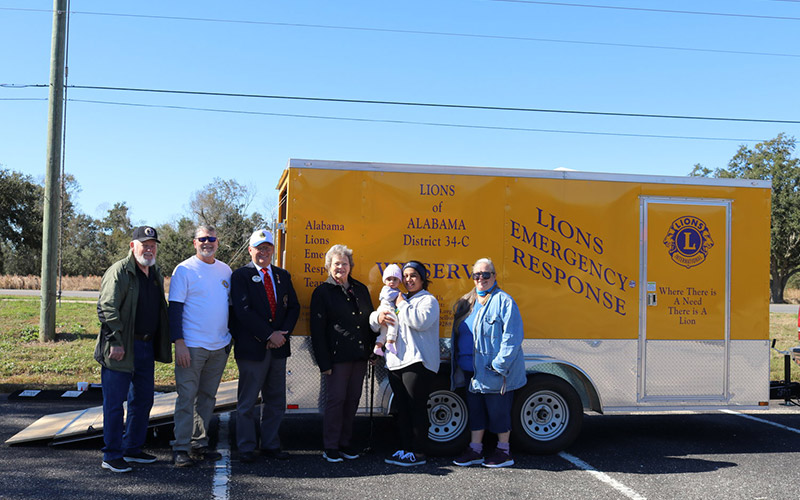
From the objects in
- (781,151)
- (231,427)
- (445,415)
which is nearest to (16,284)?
(231,427)

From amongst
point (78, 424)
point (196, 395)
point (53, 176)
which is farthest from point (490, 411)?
point (53, 176)

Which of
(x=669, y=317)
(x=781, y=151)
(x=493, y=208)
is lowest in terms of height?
(x=669, y=317)

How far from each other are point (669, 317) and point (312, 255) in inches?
133

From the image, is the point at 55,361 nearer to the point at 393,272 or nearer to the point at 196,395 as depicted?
the point at 196,395

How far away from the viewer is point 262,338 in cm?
500

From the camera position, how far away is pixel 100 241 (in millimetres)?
55250

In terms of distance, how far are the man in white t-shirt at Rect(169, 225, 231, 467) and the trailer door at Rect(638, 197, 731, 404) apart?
3818 millimetres

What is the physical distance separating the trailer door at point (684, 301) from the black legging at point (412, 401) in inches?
82.0

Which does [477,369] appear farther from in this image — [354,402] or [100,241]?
[100,241]

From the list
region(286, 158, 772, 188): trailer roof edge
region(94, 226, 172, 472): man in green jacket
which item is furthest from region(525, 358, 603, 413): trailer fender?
region(94, 226, 172, 472): man in green jacket

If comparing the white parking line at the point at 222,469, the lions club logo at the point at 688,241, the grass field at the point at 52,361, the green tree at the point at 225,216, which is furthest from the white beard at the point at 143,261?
the green tree at the point at 225,216

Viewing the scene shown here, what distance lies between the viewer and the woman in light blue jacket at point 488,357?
4.97 m

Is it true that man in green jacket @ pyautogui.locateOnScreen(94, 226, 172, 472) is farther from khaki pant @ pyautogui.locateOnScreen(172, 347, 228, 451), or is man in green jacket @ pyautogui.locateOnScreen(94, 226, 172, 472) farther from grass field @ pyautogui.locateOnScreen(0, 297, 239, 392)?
grass field @ pyautogui.locateOnScreen(0, 297, 239, 392)

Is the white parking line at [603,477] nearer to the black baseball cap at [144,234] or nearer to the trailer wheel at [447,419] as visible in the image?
the trailer wheel at [447,419]
